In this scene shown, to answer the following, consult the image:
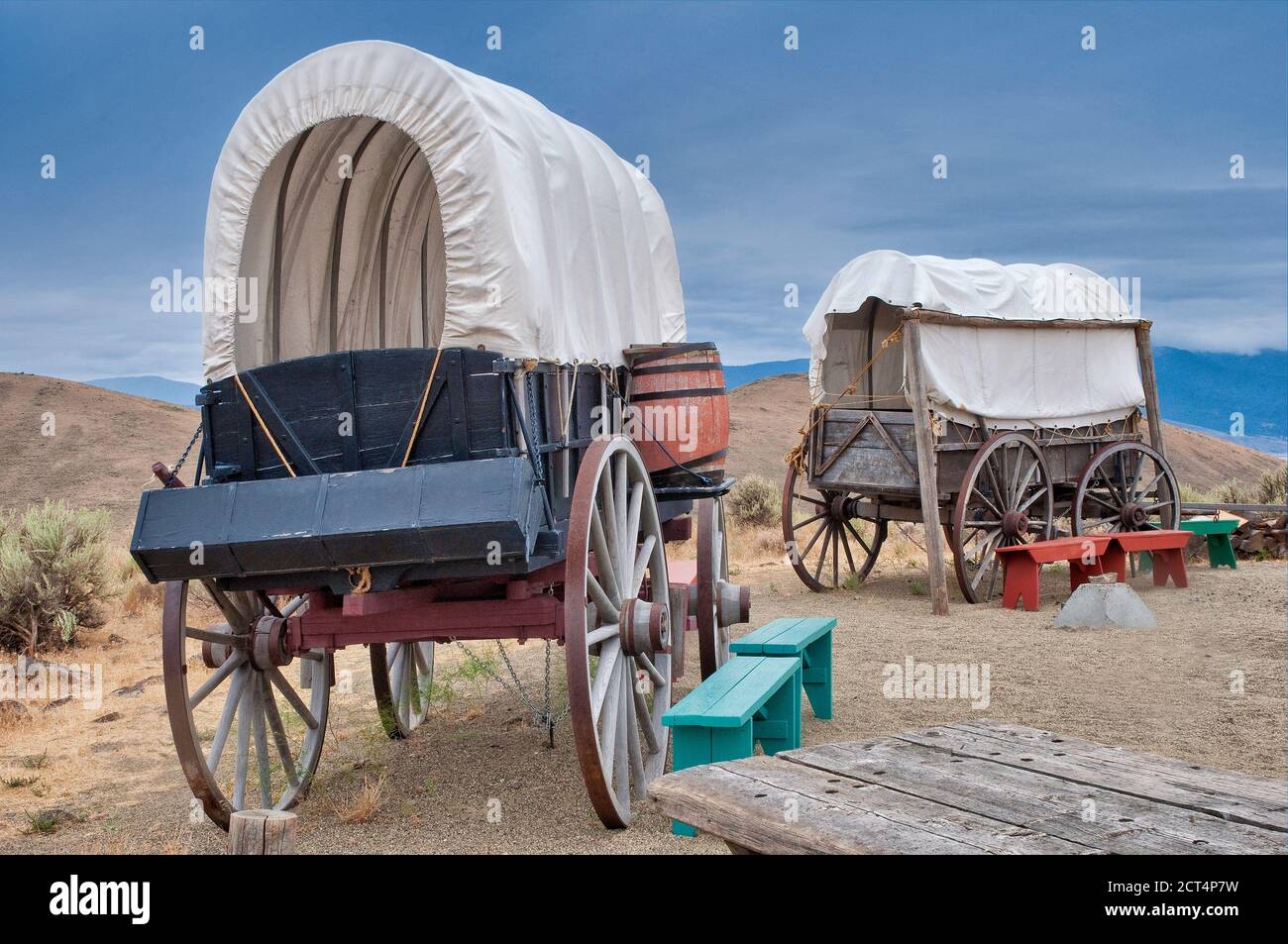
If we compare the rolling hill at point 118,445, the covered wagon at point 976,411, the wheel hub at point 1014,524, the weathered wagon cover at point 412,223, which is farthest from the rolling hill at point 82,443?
the weathered wagon cover at point 412,223

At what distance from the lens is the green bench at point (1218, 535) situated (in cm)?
1126

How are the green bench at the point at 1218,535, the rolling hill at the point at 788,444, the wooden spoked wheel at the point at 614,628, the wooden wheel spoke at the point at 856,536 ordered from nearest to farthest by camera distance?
the wooden spoked wheel at the point at 614,628 → the wooden wheel spoke at the point at 856,536 → the green bench at the point at 1218,535 → the rolling hill at the point at 788,444

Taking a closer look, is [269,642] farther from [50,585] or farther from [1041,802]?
[50,585]

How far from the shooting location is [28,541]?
30.8ft

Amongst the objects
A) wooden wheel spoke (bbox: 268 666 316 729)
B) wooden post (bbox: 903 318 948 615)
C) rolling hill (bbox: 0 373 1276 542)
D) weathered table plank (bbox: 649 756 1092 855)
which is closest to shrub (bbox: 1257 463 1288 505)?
wooden post (bbox: 903 318 948 615)

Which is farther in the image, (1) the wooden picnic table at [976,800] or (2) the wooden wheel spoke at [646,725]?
(2) the wooden wheel spoke at [646,725]

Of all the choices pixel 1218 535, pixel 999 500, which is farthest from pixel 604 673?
pixel 1218 535

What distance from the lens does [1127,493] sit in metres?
11.7

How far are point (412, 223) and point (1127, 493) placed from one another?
8846 mm

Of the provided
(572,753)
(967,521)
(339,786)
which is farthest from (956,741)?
(967,521)

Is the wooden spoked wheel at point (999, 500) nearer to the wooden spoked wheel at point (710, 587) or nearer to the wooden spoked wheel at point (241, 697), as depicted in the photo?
the wooden spoked wheel at point (710, 587)

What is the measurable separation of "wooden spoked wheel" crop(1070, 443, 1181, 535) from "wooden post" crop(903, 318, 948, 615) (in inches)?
97.2

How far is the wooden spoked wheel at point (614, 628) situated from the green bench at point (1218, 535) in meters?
8.15
